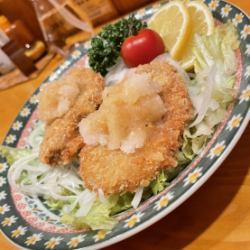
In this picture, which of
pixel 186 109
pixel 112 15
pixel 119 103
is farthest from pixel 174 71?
pixel 112 15

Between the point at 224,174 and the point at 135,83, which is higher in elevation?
the point at 135,83

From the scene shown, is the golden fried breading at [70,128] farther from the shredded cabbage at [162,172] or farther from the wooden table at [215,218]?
the wooden table at [215,218]

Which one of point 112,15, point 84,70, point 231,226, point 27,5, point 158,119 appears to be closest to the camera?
point 231,226

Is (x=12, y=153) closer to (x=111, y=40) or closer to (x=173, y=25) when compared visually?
(x=111, y=40)

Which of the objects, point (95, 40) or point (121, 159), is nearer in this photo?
point (121, 159)

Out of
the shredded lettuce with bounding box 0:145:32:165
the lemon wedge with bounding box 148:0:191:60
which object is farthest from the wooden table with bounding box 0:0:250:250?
the shredded lettuce with bounding box 0:145:32:165

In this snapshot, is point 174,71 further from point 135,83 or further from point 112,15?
point 112,15

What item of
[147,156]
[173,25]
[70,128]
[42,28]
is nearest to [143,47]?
[173,25]
